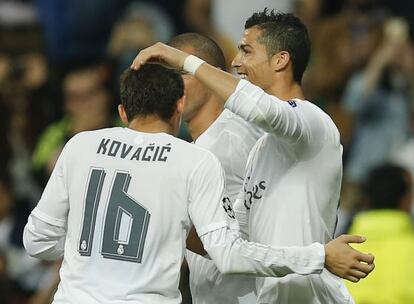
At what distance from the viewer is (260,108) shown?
562 centimetres

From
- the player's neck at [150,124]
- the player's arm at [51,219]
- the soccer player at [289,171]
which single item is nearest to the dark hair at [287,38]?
the soccer player at [289,171]

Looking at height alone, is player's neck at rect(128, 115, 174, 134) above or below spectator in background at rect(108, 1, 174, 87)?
above

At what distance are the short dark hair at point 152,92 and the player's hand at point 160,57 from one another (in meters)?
0.06

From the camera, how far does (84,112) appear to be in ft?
38.6

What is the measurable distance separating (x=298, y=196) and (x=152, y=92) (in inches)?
34.0

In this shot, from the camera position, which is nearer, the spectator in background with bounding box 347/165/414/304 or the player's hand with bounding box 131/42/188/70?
the player's hand with bounding box 131/42/188/70

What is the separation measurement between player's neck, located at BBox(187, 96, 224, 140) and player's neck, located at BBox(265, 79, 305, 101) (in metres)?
0.64

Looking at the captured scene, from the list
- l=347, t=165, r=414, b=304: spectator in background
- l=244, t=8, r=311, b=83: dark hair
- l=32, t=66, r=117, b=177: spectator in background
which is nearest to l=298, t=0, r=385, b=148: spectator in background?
l=32, t=66, r=117, b=177: spectator in background

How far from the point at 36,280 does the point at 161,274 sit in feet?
18.3

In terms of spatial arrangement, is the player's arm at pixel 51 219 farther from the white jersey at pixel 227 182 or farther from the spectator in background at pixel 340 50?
the spectator in background at pixel 340 50

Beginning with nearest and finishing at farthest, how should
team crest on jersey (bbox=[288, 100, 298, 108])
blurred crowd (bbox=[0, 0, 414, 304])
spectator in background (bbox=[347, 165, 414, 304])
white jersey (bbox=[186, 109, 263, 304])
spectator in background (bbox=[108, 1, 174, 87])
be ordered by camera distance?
team crest on jersey (bbox=[288, 100, 298, 108])
white jersey (bbox=[186, 109, 263, 304])
spectator in background (bbox=[347, 165, 414, 304])
blurred crowd (bbox=[0, 0, 414, 304])
spectator in background (bbox=[108, 1, 174, 87])

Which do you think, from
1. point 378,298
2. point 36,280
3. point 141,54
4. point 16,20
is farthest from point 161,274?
point 16,20

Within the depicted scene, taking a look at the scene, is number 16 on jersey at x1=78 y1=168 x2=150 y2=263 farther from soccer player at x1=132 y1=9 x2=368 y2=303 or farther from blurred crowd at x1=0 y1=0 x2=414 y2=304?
blurred crowd at x1=0 y1=0 x2=414 y2=304

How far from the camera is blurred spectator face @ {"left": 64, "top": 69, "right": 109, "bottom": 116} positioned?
11805mm
